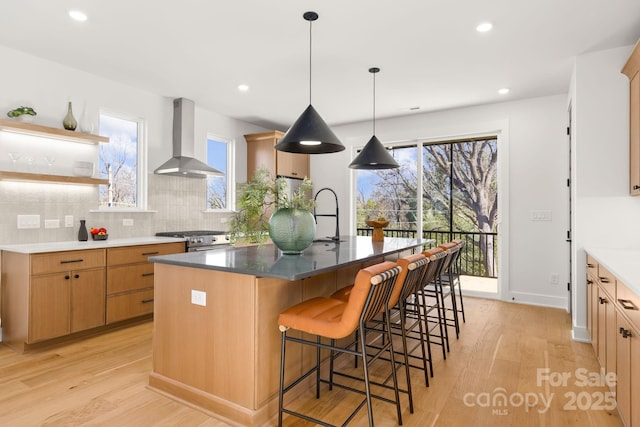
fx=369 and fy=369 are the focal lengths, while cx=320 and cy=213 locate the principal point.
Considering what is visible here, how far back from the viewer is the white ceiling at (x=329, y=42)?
8.90ft

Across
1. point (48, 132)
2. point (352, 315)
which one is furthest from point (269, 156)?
point (352, 315)

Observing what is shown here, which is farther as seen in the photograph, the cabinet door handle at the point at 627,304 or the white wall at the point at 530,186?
the white wall at the point at 530,186

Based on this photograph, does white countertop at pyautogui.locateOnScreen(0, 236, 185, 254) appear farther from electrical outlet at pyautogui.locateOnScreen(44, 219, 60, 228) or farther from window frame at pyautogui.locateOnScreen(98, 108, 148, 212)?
window frame at pyautogui.locateOnScreen(98, 108, 148, 212)

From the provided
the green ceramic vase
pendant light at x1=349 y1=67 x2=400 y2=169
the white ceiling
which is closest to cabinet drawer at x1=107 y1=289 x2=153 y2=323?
the green ceramic vase

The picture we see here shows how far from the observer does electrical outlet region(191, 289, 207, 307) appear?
2.18m

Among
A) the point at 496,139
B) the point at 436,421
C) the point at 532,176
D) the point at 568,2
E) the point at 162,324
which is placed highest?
the point at 568,2

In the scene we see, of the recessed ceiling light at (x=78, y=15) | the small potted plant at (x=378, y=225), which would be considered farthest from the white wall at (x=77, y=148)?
the small potted plant at (x=378, y=225)

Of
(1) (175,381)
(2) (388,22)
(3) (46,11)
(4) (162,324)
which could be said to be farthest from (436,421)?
(3) (46,11)

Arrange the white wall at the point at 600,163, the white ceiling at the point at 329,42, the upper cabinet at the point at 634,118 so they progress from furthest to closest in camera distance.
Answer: the white wall at the point at 600,163 < the upper cabinet at the point at 634,118 < the white ceiling at the point at 329,42

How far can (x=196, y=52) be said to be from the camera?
346cm

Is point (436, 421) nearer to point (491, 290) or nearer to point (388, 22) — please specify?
point (388, 22)

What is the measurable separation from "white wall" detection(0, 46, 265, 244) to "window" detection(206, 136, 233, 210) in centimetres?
19

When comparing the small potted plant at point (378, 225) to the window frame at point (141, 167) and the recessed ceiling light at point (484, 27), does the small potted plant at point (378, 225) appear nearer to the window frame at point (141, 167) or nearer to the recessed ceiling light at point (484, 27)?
the recessed ceiling light at point (484, 27)

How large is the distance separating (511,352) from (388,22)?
289 centimetres
